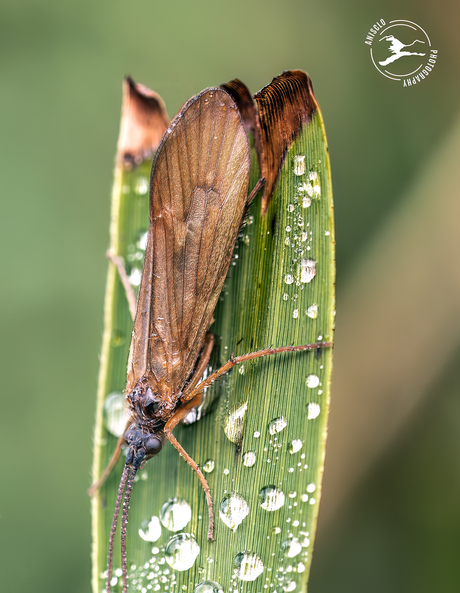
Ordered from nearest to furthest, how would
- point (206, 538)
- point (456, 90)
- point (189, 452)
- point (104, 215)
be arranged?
point (206, 538) < point (189, 452) < point (456, 90) < point (104, 215)

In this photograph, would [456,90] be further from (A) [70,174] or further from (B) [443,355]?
(A) [70,174]

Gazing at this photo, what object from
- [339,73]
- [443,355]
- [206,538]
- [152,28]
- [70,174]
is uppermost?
[152,28]

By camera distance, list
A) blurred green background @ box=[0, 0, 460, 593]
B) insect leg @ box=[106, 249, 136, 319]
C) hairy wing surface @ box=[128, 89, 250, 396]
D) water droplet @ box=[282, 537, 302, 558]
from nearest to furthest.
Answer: water droplet @ box=[282, 537, 302, 558]
hairy wing surface @ box=[128, 89, 250, 396]
insect leg @ box=[106, 249, 136, 319]
blurred green background @ box=[0, 0, 460, 593]

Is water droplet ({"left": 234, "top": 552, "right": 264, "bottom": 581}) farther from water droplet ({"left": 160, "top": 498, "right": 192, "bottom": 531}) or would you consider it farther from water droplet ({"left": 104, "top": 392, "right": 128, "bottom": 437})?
water droplet ({"left": 104, "top": 392, "right": 128, "bottom": 437})

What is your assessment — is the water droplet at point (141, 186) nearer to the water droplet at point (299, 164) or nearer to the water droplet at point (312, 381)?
the water droplet at point (299, 164)

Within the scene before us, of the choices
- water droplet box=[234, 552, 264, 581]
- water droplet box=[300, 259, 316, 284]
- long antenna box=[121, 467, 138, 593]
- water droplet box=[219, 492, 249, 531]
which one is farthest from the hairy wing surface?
water droplet box=[234, 552, 264, 581]

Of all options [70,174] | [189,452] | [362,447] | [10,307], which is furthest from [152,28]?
[362,447]
